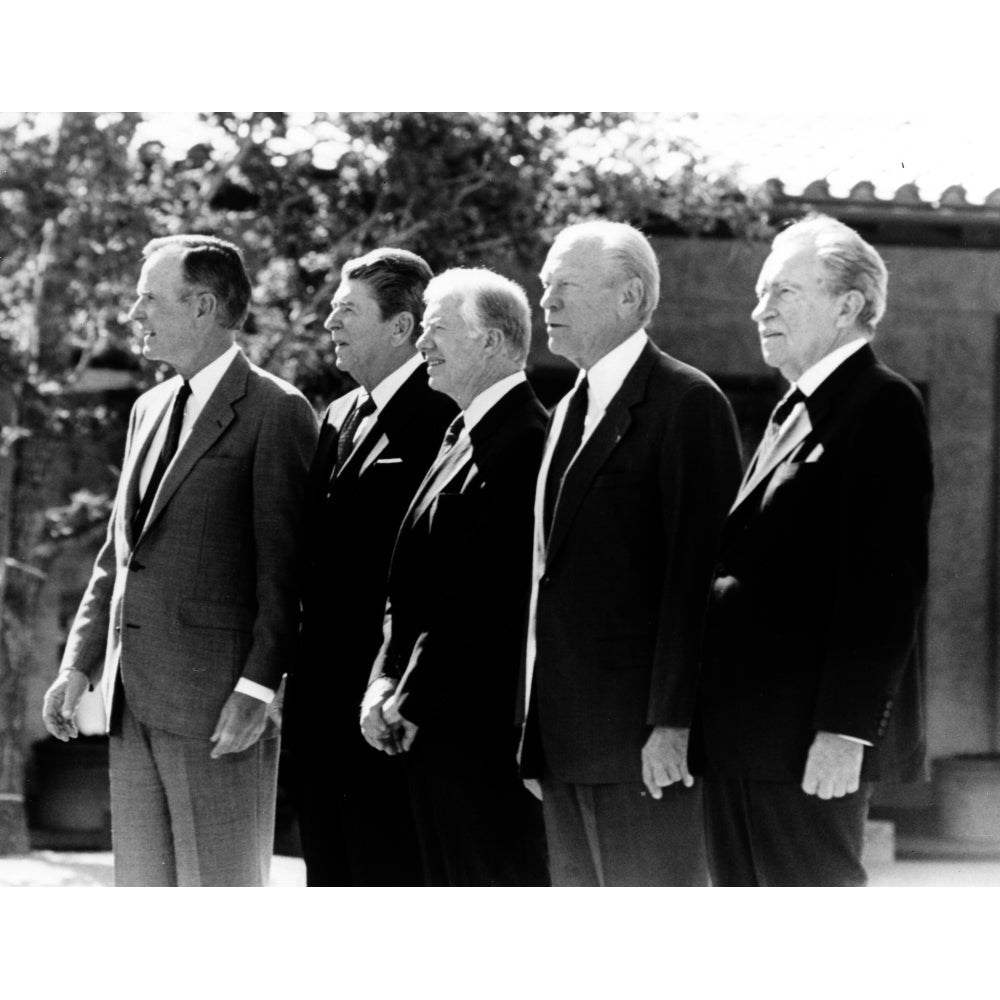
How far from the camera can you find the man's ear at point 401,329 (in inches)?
171

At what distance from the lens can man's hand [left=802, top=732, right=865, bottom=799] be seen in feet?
11.3

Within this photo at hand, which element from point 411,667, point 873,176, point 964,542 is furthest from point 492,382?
point 964,542

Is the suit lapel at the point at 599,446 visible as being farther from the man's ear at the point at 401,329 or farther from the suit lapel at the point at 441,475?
the man's ear at the point at 401,329

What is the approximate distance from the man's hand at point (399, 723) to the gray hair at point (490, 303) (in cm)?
81

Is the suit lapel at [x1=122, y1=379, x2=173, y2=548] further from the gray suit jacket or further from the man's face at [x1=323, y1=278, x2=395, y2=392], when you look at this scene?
the man's face at [x1=323, y1=278, x2=395, y2=392]

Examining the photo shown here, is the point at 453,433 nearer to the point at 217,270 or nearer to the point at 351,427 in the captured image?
the point at 351,427

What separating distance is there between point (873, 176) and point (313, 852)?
3859mm

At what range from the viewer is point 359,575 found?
426 centimetres

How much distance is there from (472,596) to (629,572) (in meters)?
0.38

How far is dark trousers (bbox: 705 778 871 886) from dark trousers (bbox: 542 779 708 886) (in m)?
0.13

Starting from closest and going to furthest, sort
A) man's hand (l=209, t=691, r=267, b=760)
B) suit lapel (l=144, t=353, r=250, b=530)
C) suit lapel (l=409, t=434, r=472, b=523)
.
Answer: suit lapel (l=409, t=434, r=472, b=523) < man's hand (l=209, t=691, r=267, b=760) < suit lapel (l=144, t=353, r=250, b=530)

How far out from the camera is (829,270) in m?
3.63

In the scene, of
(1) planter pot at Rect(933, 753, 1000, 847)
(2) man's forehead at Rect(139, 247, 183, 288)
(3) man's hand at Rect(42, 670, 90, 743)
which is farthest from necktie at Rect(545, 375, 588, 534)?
(1) planter pot at Rect(933, 753, 1000, 847)

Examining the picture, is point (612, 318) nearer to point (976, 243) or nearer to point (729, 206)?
point (729, 206)
